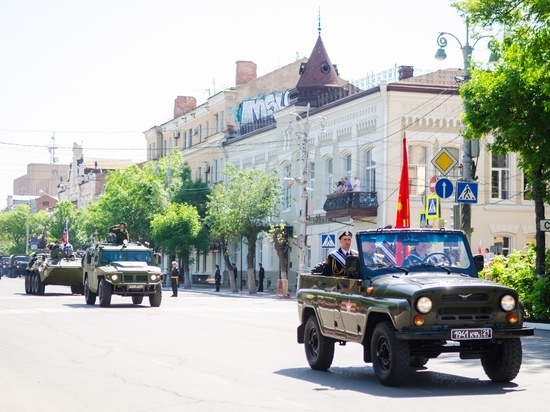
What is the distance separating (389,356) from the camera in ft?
40.4

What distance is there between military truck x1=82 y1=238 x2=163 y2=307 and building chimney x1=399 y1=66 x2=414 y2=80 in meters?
19.3

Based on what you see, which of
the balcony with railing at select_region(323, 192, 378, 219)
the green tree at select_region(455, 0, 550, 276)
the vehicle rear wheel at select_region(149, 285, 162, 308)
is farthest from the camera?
the balcony with railing at select_region(323, 192, 378, 219)

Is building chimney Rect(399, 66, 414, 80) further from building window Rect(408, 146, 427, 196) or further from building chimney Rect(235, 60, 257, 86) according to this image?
building chimney Rect(235, 60, 257, 86)

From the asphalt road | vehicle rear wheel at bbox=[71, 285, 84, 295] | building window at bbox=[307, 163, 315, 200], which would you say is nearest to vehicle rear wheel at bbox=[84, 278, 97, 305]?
vehicle rear wheel at bbox=[71, 285, 84, 295]

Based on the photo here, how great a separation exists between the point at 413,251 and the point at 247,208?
42.0 meters

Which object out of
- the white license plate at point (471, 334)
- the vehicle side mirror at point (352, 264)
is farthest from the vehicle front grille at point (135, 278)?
the white license plate at point (471, 334)

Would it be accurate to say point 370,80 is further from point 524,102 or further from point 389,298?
point 389,298

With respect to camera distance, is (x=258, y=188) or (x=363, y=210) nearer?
(x=363, y=210)

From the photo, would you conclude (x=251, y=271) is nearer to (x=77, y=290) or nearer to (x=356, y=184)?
(x=356, y=184)

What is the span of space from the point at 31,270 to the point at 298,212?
57.5 feet

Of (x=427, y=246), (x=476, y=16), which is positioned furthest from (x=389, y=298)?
(x=476, y=16)

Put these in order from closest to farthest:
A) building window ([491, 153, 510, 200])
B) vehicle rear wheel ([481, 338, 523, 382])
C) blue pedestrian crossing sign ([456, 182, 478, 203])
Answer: vehicle rear wheel ([481, 338, 523, 382]) < blue pedestrian crossing sign ([456, 182, 478, 203]) < building window ([491, 153, 510, 200])

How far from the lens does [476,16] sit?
83.9 ft

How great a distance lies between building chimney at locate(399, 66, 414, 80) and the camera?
5080 cm
